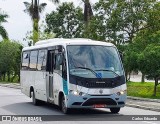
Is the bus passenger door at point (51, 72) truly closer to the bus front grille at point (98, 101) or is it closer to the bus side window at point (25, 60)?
the bus front grille at point (98, 101)

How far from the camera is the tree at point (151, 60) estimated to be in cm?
2933

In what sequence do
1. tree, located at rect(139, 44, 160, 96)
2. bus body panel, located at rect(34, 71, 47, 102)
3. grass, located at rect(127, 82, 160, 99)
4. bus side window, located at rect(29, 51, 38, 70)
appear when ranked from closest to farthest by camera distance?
A: bus body panel, located at rect(34, 71, 47, 102), bus side window, located at rect(29, 51, 38, 70), tree, located at rect(139, 44, 160, 96), grass, located at rect(127, 82, 160, 99)

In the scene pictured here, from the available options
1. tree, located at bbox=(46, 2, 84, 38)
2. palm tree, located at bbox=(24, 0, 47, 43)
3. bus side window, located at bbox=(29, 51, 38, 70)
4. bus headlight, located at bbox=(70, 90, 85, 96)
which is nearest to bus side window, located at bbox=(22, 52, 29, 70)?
bus side window, located at bbox=(29, 51, 38, 70)

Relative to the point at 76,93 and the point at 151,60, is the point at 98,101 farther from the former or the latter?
the point at 151,60

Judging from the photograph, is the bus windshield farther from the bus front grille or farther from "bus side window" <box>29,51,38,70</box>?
"bus side window" <box>29,51,38,70</box>

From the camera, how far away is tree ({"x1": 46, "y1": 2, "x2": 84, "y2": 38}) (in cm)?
6328

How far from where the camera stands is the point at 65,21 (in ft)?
214

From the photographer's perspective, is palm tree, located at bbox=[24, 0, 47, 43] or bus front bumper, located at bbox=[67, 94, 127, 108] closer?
bus front bumper, located at bbox=[67, 94, 127, 108]

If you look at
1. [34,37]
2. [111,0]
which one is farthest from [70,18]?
[111,0]

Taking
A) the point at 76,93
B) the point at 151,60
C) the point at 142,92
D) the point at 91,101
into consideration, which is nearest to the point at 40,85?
the point at 76,93

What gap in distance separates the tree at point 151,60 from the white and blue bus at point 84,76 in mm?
10299

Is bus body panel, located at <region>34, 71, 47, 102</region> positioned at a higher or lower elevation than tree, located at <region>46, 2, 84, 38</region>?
lower

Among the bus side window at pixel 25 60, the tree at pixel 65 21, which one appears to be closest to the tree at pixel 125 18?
the bus side window at pixel 25 60

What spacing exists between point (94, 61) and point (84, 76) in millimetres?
886
